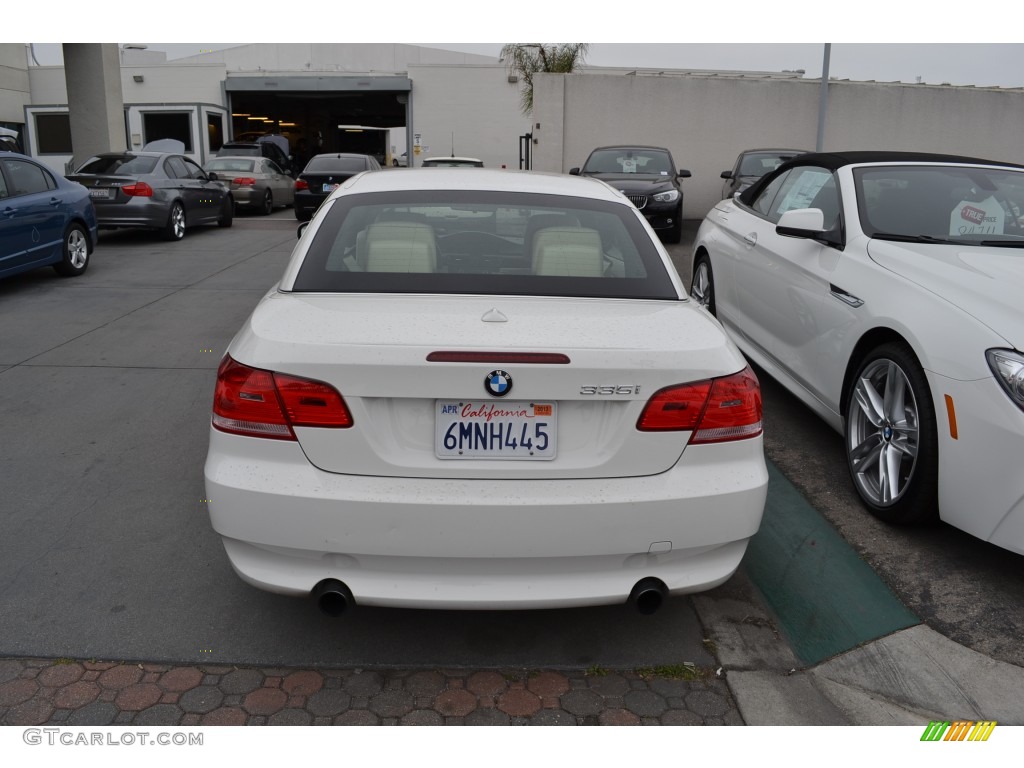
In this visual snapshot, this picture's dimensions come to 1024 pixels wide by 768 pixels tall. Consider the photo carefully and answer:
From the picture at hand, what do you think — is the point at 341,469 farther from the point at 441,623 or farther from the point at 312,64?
the point at 312,64

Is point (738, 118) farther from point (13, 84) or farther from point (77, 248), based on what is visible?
point (13, 84)

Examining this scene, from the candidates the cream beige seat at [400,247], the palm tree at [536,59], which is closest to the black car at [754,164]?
the cream beige seat at [400,247]

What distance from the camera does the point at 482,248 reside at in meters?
3.56

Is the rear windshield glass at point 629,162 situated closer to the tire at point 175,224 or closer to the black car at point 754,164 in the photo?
the black car at point 754,164

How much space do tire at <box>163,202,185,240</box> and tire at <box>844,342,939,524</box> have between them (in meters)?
12.6

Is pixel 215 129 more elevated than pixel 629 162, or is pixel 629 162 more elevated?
pixel 215 129

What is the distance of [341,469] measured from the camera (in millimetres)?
2689

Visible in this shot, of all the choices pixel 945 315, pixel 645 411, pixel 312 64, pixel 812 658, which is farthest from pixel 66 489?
pixel 312 64

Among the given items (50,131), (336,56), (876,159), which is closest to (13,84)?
(50,131)

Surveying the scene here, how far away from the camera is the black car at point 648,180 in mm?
13381

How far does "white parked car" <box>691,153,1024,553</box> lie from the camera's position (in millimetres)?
3355

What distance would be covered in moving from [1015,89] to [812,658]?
23.7 meters

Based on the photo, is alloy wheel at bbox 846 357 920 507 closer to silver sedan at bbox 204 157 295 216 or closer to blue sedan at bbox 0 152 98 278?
blue sedan at bbox 0 152 98 278

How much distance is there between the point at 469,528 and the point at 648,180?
39.9 ft
